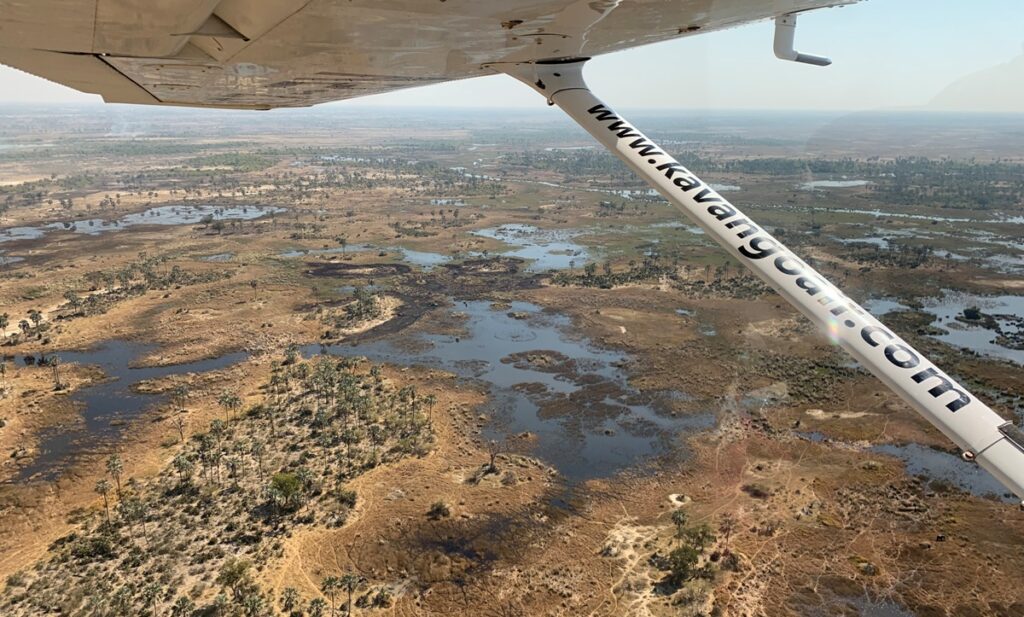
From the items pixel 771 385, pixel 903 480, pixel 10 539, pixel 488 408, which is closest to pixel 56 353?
pixel 10 539

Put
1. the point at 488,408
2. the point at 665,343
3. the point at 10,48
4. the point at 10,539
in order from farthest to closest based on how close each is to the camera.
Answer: the point at 665,343, the point at 488,408, the point at 10,539, the point at 10,48

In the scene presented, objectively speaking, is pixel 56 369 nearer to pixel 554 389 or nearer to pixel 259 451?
pixel 259 451

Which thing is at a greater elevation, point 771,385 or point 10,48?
point 10,48

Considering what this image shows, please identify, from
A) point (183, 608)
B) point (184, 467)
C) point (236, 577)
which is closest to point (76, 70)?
point (183, 608)

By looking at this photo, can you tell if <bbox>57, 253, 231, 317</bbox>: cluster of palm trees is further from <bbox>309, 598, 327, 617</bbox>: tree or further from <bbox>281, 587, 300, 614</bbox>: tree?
<bbox>309, 598, 327, 617</bbox>: tree

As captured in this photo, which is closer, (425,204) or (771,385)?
Answer: (771,385)

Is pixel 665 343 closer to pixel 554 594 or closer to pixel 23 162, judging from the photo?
pixel 554 594

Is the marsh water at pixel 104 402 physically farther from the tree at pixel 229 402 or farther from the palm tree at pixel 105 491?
the tree at pixel 229 402
